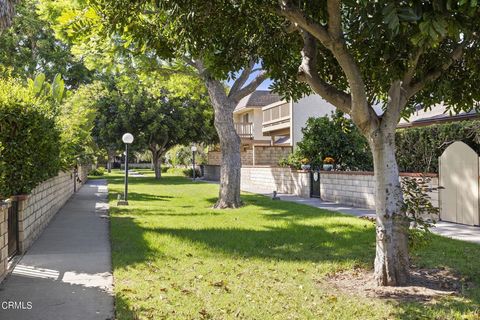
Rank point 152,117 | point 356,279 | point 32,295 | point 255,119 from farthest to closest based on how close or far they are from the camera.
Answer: point 255,119
point 152,117
point 356,279
point 32,295

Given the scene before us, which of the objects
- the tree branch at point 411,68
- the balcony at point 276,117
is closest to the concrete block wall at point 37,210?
the tree branch at point 411,68

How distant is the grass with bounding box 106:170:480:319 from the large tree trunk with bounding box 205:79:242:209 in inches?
116

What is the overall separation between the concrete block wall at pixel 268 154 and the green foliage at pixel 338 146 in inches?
432

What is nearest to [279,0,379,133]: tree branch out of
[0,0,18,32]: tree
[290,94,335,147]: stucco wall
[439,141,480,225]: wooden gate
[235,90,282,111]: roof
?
[0,0,18,32]: tree

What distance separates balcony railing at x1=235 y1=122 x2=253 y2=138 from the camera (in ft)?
126

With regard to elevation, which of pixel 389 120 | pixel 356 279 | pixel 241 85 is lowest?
pixel 356 279

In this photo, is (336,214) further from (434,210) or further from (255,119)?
(255,119)

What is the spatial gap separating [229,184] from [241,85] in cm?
339

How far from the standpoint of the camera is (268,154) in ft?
100.0

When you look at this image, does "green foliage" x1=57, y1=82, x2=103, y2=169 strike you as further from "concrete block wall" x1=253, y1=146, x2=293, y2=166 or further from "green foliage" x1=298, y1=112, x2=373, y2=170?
"concrete block wall" x1=253, y1=146, x2=293, y2=166

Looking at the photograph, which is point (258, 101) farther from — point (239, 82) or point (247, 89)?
point (247, 89)

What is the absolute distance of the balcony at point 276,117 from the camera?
30.8 metres

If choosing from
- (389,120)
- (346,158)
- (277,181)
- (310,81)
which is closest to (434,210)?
(389,120)

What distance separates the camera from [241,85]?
16000 millimetres
